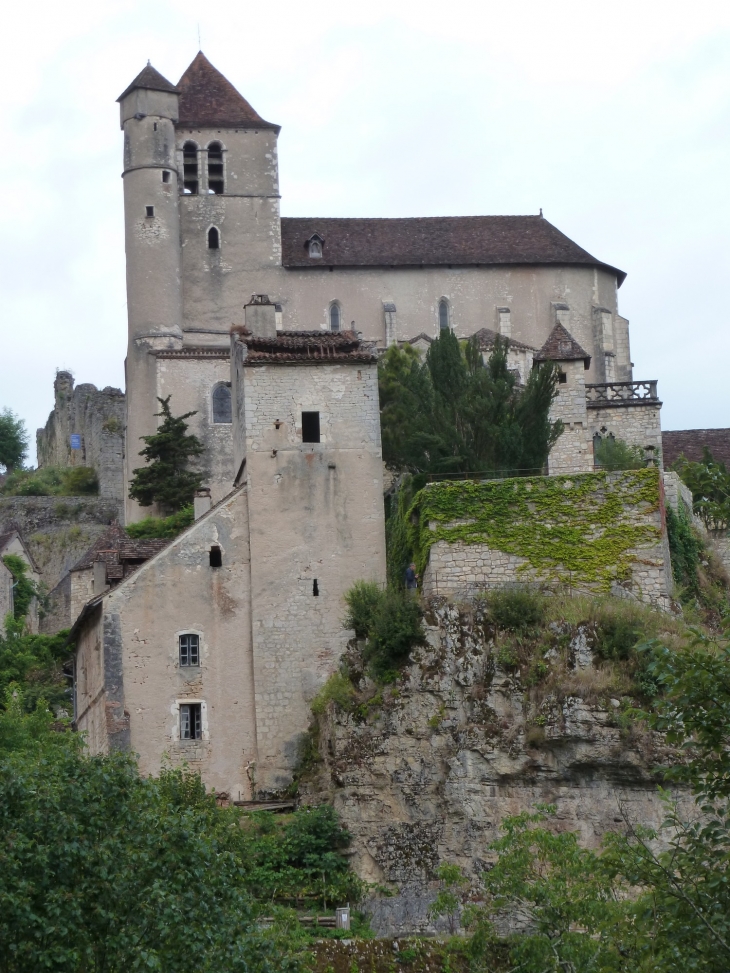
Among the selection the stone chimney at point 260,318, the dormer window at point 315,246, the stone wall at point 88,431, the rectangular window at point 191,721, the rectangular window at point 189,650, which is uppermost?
the dormer window at point 315,246

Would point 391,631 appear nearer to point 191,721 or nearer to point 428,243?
point 191,721

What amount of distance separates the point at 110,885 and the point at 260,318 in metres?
23.7

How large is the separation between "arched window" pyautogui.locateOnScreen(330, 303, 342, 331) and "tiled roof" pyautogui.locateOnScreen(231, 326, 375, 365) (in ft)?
85.3

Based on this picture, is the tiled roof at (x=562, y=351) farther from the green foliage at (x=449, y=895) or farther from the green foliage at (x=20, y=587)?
the green foliage at (x=449, y=895)

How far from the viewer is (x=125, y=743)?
36969mm

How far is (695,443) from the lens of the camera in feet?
188

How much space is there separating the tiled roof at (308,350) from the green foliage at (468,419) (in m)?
2.79

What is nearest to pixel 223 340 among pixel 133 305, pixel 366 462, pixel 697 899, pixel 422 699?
pixel 133 305

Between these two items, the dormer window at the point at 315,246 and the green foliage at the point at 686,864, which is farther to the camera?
the dormer window at the point at 315,246

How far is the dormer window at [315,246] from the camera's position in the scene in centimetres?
6738

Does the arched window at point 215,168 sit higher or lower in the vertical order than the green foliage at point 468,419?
higher

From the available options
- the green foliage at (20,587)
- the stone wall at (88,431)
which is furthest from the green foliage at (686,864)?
the stone wall at (88,431)

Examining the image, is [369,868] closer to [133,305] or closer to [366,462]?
[366,462]

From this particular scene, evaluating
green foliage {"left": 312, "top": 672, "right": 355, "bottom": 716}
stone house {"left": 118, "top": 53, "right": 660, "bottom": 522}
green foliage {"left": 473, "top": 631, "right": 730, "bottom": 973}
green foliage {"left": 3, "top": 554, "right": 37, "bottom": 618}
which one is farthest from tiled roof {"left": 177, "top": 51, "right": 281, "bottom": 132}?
green foliage {"left": 473, "top": 631, "right": 730, "bottom": 973}
